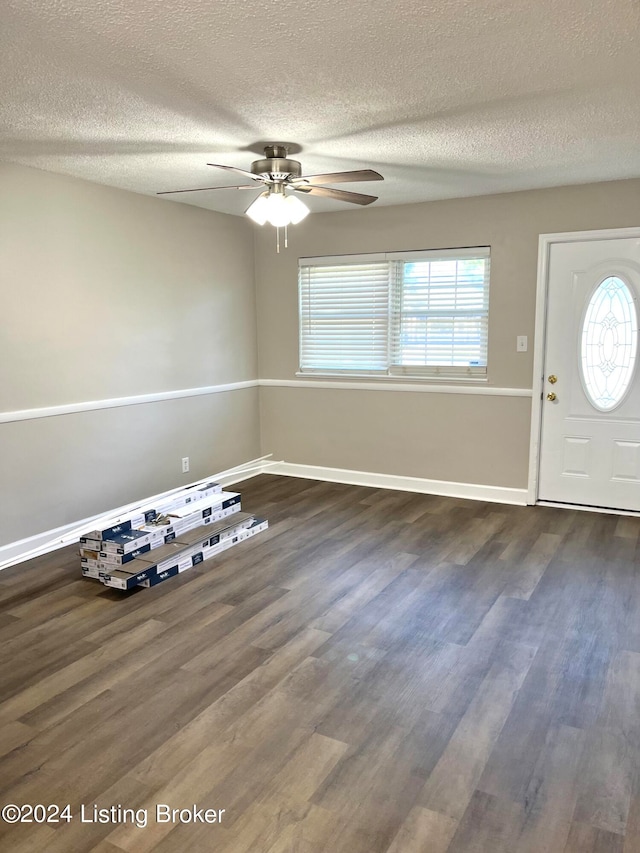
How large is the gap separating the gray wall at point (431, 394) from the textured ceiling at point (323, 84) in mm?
779

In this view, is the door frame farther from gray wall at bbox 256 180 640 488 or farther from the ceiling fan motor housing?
the ceiling fan motor housing

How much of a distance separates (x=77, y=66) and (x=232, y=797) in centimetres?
260

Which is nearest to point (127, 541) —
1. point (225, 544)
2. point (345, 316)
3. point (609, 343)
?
point (225, 544)

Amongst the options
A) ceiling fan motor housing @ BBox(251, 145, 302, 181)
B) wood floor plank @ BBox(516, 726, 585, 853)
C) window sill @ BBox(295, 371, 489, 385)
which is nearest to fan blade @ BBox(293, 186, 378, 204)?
ceiling fan motor housing @ BBox(251, 145, 302, 181)

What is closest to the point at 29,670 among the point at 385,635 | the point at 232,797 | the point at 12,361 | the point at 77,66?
the point at 232,797

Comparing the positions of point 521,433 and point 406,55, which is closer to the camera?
point 406,55

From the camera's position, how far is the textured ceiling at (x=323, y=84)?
1.96m

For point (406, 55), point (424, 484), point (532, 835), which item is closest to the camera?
point (532, 835)

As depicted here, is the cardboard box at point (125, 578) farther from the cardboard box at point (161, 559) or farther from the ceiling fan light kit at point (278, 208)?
the ceiling fan light kit at point (278, 208)

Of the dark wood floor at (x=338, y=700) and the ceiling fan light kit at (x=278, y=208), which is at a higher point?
the ceiling fan light kit at (x=278, y=208)

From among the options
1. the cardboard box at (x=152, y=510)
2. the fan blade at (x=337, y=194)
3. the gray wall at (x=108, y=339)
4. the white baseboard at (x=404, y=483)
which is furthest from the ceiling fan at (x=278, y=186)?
the white baseboard at (x=404, y=483)

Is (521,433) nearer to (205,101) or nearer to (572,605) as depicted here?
(572,605)

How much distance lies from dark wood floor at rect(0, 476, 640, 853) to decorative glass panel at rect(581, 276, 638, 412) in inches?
47.5

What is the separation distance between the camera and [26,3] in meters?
1.86
